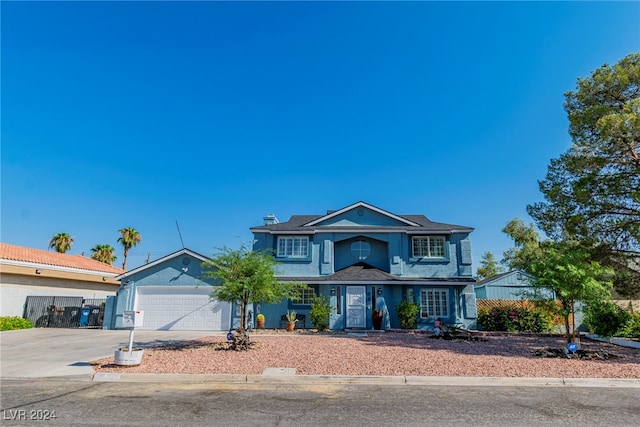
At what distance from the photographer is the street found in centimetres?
569

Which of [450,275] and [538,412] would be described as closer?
[538,412]

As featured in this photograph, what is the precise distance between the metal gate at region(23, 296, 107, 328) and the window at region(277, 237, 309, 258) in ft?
39.4

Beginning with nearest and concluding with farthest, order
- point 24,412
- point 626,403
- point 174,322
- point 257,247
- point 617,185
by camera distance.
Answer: point 24,412 → point 626,403 → point 617,185 → point 174,322 → point 257,247

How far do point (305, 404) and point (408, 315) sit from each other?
14207 mm

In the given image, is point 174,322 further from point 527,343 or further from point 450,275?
point 527,343

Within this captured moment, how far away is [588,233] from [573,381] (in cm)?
1006

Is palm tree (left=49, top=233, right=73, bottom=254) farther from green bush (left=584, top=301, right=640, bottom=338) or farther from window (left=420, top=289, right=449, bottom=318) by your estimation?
green bush (left=584, top=301, right=640, bottom=338)

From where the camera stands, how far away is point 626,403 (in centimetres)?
676

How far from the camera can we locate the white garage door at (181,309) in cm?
2008

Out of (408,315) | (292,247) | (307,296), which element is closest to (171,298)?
(292,247)

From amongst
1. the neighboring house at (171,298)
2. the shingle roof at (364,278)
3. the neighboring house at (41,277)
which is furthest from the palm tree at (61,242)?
the shingle roof at (364,278)

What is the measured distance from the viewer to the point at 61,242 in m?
39.7

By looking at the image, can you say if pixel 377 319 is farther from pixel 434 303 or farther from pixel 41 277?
pixel 41 277

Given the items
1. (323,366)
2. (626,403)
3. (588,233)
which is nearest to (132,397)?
(323,366)
